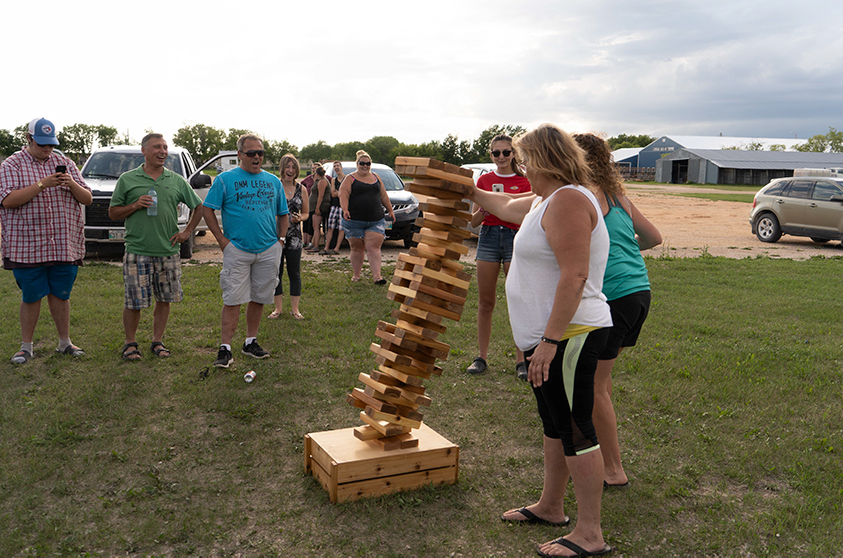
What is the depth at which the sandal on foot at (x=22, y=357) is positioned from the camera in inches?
220

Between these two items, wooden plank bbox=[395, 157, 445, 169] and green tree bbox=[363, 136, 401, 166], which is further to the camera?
green tree bbox=[363, 136, 401, 166]

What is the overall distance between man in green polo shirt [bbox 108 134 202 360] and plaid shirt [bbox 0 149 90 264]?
0.49 m

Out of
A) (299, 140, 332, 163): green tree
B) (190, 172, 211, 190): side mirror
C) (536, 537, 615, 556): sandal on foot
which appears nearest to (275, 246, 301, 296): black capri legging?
(536, 537, 615, 556): sandal on foot

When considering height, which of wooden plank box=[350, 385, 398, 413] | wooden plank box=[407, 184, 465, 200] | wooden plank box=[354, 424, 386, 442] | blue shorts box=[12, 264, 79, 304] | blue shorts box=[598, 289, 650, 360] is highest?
wooden plank box=[407, 184, 465, 200]

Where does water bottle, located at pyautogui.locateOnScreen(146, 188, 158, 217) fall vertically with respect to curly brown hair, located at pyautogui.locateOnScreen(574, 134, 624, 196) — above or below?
below

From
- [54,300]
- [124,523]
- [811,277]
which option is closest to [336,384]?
[124,523]

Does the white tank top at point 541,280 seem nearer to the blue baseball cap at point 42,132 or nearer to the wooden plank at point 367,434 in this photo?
the wooden plank at point 367,434

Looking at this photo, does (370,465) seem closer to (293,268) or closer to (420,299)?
(420,299)

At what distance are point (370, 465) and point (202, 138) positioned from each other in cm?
9870

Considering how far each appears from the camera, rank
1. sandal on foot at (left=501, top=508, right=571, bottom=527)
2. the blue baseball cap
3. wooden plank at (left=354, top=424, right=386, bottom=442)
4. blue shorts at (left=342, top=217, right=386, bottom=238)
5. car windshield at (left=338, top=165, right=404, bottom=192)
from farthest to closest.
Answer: car windshield at (left=338, top=165, right=404, bottom=192) < blue shorts at (left=342, top=217, right=386, bottom=238) < the blue baseball cap < wooden plank at (left=354, top=424, right=386, bottom=442) < sandal on foot at (left=501, top=508, right=571, bottom=527)

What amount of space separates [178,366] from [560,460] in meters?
3.78

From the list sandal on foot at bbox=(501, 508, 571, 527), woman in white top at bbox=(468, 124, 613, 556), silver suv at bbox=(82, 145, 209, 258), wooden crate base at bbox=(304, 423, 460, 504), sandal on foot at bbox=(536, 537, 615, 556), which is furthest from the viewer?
silver suv at bbox=(82, 145, 209, 258)

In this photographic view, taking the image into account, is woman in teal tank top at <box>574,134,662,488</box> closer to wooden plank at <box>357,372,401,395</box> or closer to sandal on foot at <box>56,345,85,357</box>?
wooden plank at <box>357,372,401,395</box>

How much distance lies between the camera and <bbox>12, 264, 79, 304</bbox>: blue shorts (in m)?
5.63
